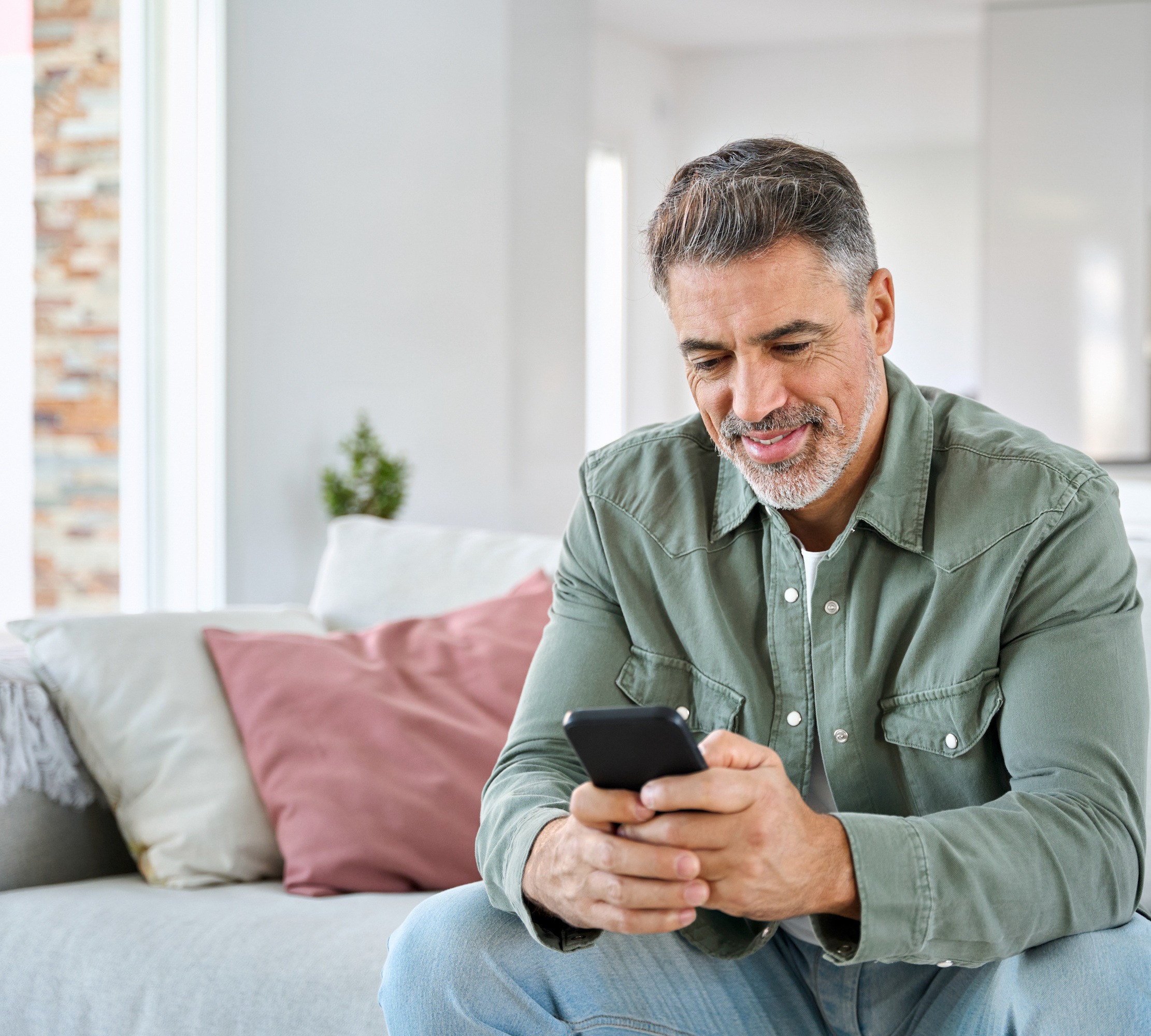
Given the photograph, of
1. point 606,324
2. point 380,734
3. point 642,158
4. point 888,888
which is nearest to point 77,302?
point 380,734

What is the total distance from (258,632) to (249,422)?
1.61 metres

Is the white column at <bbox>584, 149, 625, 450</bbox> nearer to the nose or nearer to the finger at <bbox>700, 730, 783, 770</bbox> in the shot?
the nose

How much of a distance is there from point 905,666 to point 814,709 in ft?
0.33

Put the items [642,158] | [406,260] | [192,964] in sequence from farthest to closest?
[642,158] < [406,260] < [192,964]

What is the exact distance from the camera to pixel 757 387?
1.21 meters

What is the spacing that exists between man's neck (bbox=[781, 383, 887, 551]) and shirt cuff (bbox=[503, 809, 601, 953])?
16.1 inches

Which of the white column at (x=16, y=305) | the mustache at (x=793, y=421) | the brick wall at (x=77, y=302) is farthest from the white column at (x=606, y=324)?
the mustache at (x=793, y=421)

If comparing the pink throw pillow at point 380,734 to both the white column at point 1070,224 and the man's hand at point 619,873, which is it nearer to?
the man's hand at point 619,873

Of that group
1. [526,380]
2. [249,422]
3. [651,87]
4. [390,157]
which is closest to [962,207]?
[651,87]

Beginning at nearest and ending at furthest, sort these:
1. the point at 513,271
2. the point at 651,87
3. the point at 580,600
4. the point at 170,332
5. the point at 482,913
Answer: the point at 482,913 < the point at 580,600 < the point at 170,332 < the point at 513,271 < the point at 651,87

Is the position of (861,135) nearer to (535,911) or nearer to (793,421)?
(793,421)

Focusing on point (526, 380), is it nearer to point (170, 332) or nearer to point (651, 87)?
point (170, 332)

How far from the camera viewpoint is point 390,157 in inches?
154

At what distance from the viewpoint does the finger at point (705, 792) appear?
0.96 m
